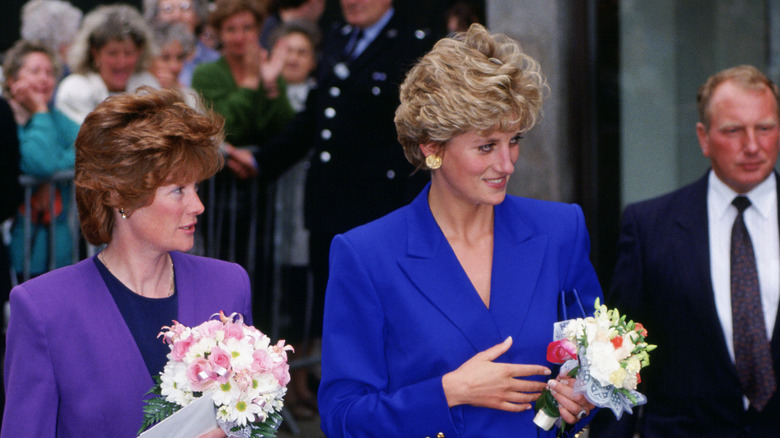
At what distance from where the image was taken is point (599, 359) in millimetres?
2615

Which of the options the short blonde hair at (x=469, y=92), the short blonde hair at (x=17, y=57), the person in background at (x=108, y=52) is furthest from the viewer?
the person in background at (x=108, y=52)

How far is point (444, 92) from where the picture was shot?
287cm

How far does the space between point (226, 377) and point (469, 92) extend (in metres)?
1.03

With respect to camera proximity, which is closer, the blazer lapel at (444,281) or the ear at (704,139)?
the blazer lapel at (444,281)

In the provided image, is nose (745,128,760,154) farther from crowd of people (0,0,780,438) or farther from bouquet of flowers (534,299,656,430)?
bouquet of flowers (534,299,656,430)

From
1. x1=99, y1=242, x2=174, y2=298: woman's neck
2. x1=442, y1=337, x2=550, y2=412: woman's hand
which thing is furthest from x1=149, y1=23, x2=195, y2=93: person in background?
x1=442, y1=337, x2=550, y2=412: woman's hand

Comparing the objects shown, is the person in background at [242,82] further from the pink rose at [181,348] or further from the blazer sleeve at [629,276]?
the pink rose at [181,348]

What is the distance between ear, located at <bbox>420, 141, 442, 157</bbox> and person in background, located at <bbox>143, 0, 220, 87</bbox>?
4040 millimetres

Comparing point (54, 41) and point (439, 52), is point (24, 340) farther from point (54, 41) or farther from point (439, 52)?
point (54, 41)

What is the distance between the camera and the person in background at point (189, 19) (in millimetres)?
6914

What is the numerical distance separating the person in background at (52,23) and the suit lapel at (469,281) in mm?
4256

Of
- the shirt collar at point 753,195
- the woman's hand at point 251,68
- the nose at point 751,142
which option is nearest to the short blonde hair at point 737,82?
Answer: the nose at point 751,142

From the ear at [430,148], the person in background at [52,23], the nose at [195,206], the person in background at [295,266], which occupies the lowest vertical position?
the person in background at [295,266]

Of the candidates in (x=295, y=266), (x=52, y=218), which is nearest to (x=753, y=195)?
(x=295, y=266)
